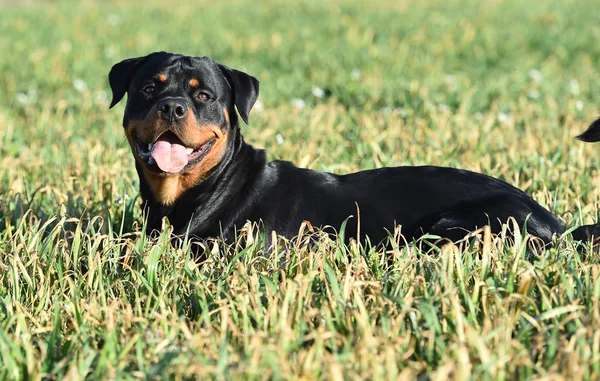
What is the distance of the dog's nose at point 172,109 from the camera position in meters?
3.93

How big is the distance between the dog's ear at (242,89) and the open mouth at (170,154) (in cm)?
29

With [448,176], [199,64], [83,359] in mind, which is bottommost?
[83,359]

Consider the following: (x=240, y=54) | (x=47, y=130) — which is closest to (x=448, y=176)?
(x=47, y=130)

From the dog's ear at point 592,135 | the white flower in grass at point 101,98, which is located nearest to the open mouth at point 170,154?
the dog's ear at point 592,135

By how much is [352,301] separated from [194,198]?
1.33 metres

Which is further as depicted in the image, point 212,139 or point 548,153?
point 548,153

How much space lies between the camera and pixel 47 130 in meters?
7.40

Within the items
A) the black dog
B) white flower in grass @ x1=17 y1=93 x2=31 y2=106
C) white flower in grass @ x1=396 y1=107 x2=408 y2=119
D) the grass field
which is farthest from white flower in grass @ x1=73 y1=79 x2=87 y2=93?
the black dog

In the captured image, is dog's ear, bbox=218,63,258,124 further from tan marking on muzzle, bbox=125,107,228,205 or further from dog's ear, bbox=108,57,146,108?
dog's ear, bbox=108,57,146,108

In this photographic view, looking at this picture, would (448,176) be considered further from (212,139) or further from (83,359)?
(83,359)

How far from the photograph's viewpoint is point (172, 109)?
3930mm

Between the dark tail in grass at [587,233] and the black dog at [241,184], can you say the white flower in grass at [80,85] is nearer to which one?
the black dog at [241,184]

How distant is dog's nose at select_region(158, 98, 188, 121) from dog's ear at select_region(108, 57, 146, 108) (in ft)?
1.73

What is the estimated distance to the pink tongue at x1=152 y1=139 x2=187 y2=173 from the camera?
13.0ft
